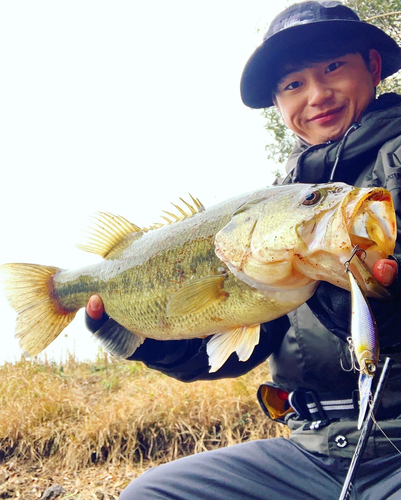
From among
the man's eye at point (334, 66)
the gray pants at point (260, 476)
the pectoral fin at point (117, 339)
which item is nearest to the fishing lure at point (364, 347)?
the gray pants at point (260, 476)

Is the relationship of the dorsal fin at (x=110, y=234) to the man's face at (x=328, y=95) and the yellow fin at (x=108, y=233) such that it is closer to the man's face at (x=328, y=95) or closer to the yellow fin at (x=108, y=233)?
the yellow fin at (x=108, y=233)

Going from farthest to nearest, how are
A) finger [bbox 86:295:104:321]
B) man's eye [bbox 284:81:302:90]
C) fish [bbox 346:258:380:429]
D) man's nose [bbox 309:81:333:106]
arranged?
man's eye [bbox 284:81:302:90] → man's nose [bbox 309:81:333:106] → finger [bbox 86:295:104:321] → fish [bbox 346:258:380:429]

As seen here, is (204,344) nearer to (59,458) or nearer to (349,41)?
(349,41)

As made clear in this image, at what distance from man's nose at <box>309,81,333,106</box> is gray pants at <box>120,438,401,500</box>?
6.03 ft

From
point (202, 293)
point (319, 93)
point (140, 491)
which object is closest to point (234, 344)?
point (202, 293)

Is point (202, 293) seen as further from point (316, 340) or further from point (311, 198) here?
point (316, 340)

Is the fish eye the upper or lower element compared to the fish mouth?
upper

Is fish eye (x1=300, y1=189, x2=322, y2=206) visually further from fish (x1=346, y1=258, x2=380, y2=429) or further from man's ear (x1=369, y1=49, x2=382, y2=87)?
man's ear (x1=369, y1=49, x2=382, y2=87)

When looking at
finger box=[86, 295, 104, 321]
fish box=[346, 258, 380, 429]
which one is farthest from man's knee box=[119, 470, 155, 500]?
fish box=[346, 258, 380, 429]

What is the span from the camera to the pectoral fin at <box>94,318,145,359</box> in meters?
2.28

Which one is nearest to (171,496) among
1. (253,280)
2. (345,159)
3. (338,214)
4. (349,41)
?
(253,280)

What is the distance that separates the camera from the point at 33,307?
2.58 metres

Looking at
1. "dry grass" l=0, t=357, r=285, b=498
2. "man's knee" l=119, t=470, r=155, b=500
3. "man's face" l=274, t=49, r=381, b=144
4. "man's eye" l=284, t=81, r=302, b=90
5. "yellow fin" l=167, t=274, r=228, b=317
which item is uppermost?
"man's eye" l=284, t=81, r=302, b=90

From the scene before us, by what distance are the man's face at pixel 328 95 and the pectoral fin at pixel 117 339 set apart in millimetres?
1595
